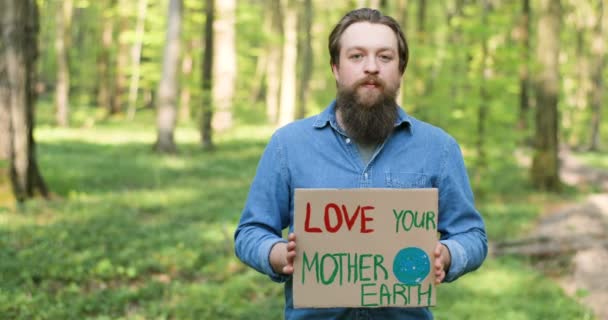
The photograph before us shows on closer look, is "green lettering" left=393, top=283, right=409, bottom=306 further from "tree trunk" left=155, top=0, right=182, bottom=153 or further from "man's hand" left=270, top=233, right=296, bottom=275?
"tree trunk" left=155, top=0, right=182, bottom=153

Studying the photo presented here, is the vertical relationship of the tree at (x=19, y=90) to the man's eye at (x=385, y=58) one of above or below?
below

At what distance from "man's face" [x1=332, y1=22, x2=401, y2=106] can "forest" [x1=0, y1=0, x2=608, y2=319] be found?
13.3 feet

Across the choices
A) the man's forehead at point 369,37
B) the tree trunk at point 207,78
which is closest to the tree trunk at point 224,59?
the tree trunk at point 207,78

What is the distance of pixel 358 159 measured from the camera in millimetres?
2961

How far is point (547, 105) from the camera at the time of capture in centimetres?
1666

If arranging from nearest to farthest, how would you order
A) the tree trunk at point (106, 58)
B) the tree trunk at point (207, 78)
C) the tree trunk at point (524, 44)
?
1. the tree trunk at point (207, 78)
2. the tree trunk at point (524, 44)
3. the tree trunk at point (106, 58)

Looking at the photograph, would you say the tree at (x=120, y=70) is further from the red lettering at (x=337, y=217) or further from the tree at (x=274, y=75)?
the red lettering at (x=337, y=217)

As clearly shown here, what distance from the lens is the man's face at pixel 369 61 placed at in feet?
9.54

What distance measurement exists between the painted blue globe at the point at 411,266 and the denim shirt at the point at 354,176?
177mm

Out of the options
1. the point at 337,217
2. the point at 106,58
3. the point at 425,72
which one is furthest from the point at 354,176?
the point at 106,58

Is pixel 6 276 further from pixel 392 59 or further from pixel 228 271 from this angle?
pixel 392 59

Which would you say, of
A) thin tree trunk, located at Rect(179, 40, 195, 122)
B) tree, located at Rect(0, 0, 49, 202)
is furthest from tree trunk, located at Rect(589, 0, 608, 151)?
tree, located at Rect(0, 0, 49, 202)

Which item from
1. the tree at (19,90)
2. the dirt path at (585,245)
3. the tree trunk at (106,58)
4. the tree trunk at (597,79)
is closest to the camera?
the dirt path at (585,245)

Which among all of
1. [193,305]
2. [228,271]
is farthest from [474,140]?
[193,305]
